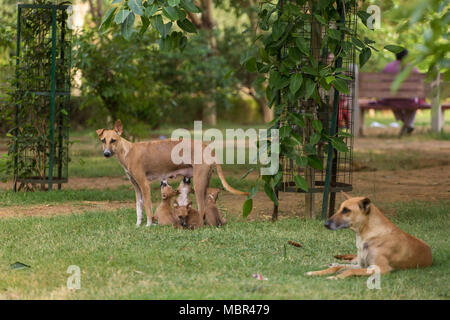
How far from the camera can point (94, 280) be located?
18.0 feet

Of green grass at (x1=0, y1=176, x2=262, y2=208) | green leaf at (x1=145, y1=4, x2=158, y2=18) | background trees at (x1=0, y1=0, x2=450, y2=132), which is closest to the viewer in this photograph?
background trees at (x1=0, y1=0, x2=450, y2=132)

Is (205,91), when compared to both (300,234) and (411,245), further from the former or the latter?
(411,245)

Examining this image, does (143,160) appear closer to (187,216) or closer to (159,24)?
(187,216)

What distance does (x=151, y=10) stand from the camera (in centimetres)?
631

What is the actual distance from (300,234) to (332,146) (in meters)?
1.31

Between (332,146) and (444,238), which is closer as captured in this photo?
(444,238)

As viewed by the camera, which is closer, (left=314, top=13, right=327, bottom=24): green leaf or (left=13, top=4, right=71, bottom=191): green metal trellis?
(left=314, top=13, right=327, bottom=24): green leaf

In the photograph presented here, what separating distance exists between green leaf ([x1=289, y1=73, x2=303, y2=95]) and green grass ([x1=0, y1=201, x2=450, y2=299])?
154 centimetres

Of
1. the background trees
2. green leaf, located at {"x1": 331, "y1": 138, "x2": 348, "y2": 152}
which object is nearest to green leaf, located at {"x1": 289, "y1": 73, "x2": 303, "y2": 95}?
the background trees

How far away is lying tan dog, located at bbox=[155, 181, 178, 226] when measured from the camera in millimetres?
7922

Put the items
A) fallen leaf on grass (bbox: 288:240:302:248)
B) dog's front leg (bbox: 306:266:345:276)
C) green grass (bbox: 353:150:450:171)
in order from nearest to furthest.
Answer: dog's front leg (bbox: 306:266:345:276)
fallen leaf on grass (bbox: 288:240:302:248)
green grass (bbox: 353:150:450:171)

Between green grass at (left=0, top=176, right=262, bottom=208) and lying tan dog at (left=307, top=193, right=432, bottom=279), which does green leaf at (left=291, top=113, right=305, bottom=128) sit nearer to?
lying tan dog at (left=307, top=193, right=432, bottom=279)

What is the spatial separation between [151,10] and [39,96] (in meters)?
4.86
